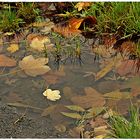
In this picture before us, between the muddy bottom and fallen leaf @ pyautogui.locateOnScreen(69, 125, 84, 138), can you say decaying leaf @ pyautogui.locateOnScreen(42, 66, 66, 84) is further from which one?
fallen leaf @ pyautogui.locateOnScreen(69, 125, 84, 138)

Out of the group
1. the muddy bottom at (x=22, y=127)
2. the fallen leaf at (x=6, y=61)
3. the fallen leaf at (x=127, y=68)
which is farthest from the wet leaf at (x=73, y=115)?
the fallen leaf at (x=6, y=61)

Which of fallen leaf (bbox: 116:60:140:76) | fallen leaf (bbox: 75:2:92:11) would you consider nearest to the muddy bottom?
fallen leaf (bbox: 116:60:140:76)

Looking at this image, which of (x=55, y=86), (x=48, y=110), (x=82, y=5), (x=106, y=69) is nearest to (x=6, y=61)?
(x=55, y=86)

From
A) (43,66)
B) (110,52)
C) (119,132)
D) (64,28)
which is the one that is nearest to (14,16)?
(64,28)

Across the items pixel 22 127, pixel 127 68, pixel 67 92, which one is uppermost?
pixel 127 68

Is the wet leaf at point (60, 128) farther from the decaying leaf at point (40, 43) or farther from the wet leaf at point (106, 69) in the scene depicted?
the decaying leaf at point (40, 43)

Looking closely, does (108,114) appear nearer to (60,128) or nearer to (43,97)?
(60,128)
